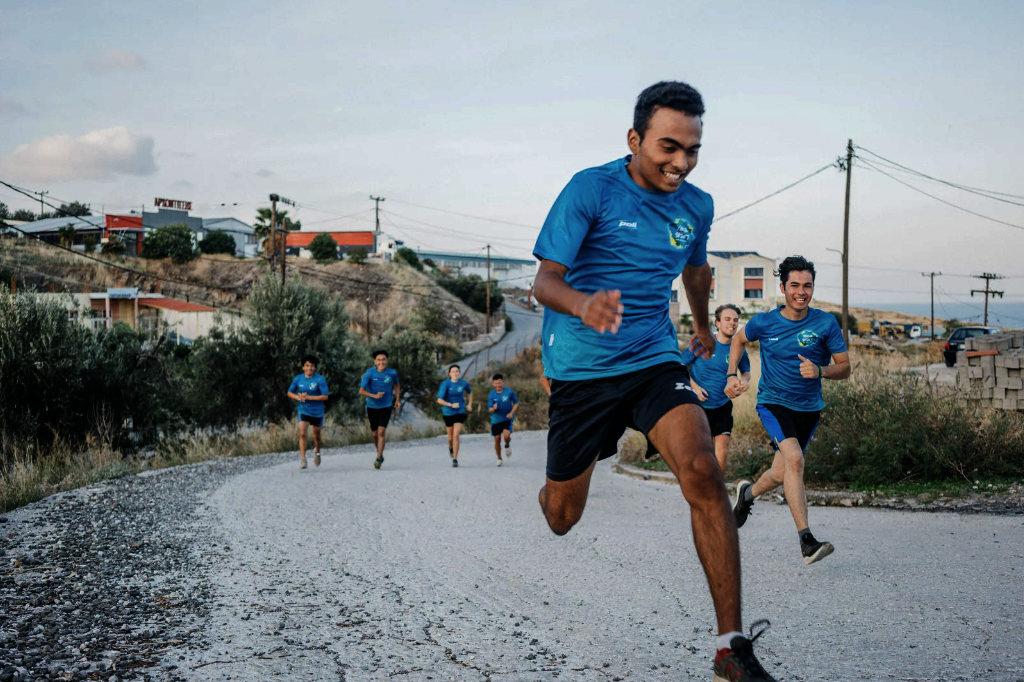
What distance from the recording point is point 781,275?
22.7 ft

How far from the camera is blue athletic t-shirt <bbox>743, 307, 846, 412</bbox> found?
6719 mm

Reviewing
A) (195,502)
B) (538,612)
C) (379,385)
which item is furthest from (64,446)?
(538,612)

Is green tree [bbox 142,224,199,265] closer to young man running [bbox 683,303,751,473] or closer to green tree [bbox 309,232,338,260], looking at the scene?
green tree [bbox 309,232,338,260]

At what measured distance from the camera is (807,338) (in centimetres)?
679

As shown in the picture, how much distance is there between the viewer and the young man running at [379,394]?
1512cm

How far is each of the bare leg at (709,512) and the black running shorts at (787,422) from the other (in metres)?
3.41

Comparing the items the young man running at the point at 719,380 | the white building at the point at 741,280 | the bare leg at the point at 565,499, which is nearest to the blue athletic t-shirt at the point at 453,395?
the young man running at the point at 719,380

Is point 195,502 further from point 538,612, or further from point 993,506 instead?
point 993,506

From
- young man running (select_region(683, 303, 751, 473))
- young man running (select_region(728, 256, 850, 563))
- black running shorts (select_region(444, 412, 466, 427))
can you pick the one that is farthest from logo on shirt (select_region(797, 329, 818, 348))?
black running shorts (select_region(444, 412, 466, 427))

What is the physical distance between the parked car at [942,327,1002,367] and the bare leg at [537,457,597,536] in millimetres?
29991

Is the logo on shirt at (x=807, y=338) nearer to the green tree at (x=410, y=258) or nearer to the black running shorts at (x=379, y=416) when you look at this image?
the black running shorts at (x=379, y=416)

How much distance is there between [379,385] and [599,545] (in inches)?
323

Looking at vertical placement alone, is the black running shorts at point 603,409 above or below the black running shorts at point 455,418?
above

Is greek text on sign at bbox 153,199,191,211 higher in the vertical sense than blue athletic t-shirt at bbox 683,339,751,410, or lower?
higher
